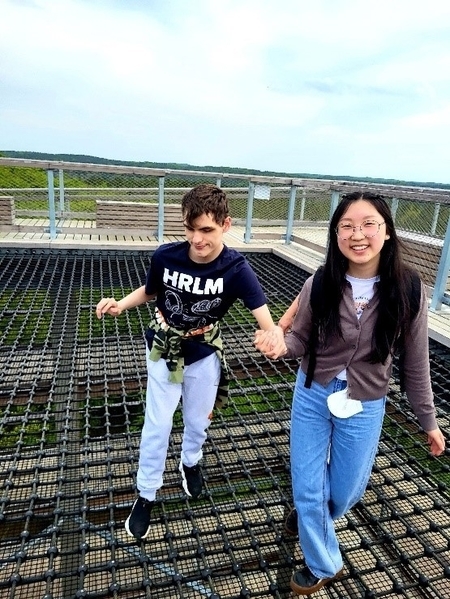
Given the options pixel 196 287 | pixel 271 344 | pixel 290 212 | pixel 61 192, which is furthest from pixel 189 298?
pixel 61 192

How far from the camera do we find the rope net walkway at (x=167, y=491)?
1.73m

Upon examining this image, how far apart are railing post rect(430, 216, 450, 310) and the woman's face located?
2859 mm

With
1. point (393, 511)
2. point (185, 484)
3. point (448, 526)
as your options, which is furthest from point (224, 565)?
point (448, 526)

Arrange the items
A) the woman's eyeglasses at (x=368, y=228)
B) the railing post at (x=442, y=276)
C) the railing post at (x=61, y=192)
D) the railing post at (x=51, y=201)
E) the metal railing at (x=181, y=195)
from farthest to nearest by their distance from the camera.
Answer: the railing post at (x=61, y=192) → the railing post at (x=51, y=201) → the metal railing at (x=181, y=195) → the railing post at (x=442, y=276) → the woman's eyeglasses at (x=368, y=228)

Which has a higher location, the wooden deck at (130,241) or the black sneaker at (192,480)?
the wooden deck at (130,241)

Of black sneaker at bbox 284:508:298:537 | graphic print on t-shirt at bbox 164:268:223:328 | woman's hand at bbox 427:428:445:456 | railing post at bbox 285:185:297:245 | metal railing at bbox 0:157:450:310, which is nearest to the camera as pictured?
woman's hand at bbox 427:428:445:456

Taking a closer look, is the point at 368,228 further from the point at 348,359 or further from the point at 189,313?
the point at 189,313

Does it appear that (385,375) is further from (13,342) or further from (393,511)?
(13,342)

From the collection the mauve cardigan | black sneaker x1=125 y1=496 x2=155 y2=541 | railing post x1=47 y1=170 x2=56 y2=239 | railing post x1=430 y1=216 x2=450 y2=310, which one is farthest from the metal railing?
black sneaker x1=125 y1=496 x2=155 y2=541

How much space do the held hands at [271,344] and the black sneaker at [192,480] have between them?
2.97 ft

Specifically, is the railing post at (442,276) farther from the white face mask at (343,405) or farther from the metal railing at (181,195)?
the white face mask at (343,405)

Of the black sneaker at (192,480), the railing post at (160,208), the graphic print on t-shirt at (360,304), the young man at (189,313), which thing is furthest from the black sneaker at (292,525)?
the railing post at (160,208)

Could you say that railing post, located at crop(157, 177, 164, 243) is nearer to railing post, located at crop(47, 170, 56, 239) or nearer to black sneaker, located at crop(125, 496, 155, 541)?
railing post, located at crop(47, 170, 56, 239)

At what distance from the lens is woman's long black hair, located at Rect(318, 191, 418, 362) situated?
1.23 m
